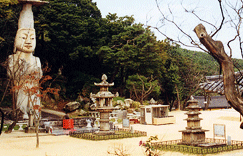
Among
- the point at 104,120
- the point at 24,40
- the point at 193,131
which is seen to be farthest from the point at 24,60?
the point at 193,131

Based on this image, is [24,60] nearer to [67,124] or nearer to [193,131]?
[67,124]

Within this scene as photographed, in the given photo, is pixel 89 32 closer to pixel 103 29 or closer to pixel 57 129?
pixel 103 29

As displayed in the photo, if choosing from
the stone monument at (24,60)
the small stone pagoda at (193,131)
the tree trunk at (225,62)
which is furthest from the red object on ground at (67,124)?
the tree trunk at (225,62)

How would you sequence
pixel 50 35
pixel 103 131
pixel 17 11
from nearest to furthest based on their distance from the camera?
pixel 103 131 < pixel 17 11 < pixel 50 35

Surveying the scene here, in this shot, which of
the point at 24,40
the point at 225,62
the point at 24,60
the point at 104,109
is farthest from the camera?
the point at 24,40

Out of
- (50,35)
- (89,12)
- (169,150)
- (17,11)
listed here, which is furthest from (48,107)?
(169,150)

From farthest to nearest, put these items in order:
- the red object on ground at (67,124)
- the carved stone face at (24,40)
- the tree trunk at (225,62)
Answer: the carved stone face at (24,40) → the red object on ground at (67,124) → the tree trunk at (225,62)

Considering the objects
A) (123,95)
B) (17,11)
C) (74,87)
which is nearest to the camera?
(17,11)

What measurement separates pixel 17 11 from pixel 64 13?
5.03m

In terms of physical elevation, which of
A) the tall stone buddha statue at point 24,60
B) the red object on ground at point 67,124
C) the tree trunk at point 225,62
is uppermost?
the tall stone buddha statue at point 24,60

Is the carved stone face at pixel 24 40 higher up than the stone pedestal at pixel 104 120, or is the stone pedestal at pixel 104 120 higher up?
the carved stone face at pixel 24 40

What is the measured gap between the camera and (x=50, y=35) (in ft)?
96.2

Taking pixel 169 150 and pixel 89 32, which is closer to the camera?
pixel 169 150

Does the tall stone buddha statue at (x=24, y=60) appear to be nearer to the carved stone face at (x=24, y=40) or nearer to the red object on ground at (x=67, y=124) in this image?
the carved stone face at (x=24, y=40)
